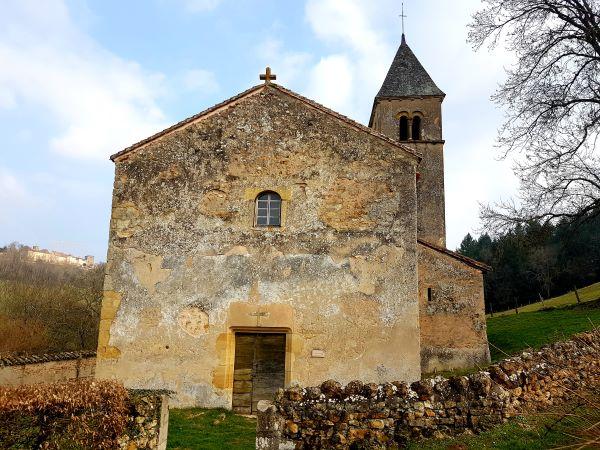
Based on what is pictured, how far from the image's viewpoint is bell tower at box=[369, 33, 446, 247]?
22578 mm

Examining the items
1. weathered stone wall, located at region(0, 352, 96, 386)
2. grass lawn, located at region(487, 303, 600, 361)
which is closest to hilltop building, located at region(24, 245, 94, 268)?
weathered stone wall, located at region(0, 352, 96, 386)

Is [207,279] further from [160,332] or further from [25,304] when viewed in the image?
[25,304]

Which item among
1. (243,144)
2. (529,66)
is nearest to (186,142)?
(243,144)

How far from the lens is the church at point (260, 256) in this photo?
446 inches

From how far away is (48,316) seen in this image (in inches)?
1313

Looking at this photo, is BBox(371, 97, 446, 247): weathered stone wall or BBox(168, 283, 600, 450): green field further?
BBox(371, 97, 446, 247): weathered stone wall

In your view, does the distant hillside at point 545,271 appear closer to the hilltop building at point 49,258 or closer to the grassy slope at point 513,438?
the grassy slope at point 513,438

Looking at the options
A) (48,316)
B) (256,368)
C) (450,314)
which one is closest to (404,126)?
(450,314)

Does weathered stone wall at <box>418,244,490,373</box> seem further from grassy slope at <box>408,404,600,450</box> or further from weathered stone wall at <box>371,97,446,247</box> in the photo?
grassy slope at <box>408,404,600,450</box>

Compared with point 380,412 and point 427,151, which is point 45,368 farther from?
point 427,151

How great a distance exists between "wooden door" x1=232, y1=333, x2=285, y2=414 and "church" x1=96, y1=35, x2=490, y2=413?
24 mm

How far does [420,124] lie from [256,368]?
17.3m

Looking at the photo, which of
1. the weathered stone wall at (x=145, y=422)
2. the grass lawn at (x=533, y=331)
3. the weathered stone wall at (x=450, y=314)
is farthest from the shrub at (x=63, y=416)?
the grass lawn at (x=533, y=331)

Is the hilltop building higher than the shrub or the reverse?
higher
